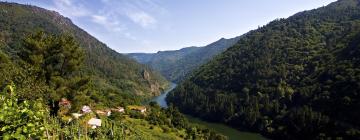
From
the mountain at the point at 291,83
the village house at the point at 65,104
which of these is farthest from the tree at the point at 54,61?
the mountain at the point at 291,83

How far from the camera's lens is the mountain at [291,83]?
3452 inches

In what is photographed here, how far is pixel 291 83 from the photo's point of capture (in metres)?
114

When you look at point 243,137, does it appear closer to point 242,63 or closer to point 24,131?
point 242,63

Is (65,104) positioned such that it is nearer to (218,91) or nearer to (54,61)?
(54,61)

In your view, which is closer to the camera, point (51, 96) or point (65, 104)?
point (51, 96)

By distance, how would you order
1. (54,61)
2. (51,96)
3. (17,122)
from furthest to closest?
(54,61)
(51,96)
(17,122)

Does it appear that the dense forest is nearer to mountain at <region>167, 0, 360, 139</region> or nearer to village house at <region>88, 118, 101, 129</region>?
village house at <region>88, 118, 101, 129</region>

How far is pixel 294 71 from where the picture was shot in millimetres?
119312

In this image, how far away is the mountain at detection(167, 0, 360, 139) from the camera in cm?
8769

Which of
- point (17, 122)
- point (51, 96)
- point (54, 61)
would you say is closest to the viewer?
point (17, 122)

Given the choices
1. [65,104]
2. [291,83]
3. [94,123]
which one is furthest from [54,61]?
[291,83]

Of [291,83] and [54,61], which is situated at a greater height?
[54,61]

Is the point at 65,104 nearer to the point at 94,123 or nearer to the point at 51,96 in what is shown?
the point at 51,96

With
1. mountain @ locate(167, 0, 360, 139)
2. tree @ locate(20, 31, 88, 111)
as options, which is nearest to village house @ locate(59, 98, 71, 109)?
tree @ locate(20, 31, 88, 111)
